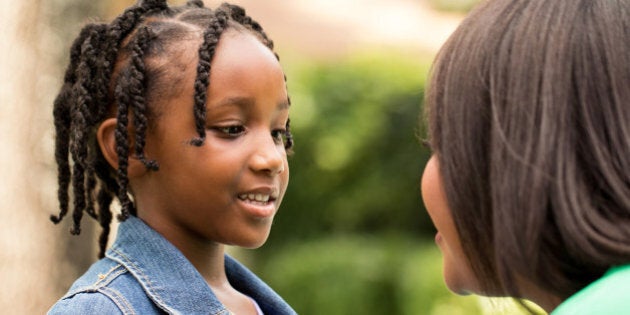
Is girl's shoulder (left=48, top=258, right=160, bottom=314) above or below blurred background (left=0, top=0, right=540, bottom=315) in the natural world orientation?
above

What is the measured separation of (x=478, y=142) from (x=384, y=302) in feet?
12.3

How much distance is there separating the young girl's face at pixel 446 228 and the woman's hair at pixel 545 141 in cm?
5

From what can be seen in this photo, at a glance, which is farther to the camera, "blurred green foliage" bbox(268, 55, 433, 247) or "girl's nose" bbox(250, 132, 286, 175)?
"blurred green foliage" bbox(268, 55, 433, 247)

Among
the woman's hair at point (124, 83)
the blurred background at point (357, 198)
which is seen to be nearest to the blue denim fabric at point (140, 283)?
the woman's hair at point (124, 83)

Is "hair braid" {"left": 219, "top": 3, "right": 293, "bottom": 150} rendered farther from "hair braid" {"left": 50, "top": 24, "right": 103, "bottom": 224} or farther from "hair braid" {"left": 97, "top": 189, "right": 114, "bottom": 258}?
"hair braid" {"left": 97, "top": 189, "right": 114, "bottom": 258}

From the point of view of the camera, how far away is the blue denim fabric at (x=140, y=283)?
2.43 meters

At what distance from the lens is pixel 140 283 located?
2521 mm

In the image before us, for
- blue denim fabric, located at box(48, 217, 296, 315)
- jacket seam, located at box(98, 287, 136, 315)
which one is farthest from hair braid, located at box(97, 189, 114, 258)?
jacket seam, located at box(98, 287, 136, 315)

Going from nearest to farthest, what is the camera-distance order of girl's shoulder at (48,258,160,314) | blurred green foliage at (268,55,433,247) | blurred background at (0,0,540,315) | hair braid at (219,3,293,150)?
girl's shoulder at (48,258,160,314) → hair braid at (219,3,293,150) → blurred background at (0,0,540,315) → blurred green foliage at (268,55,433,247)

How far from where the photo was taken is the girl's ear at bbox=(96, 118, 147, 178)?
263 cm

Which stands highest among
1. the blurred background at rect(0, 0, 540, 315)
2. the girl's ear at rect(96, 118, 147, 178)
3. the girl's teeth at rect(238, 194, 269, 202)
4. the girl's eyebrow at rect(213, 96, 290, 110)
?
the girl's eyebrow at rect(213, 96, 290, 110)

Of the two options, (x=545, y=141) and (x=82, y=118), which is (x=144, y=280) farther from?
(x=545, y=141)

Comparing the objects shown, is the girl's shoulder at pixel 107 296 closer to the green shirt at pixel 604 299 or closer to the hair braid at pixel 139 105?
the hair braid at pixel 139 105

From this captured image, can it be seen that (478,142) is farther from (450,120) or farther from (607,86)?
(607,86)
